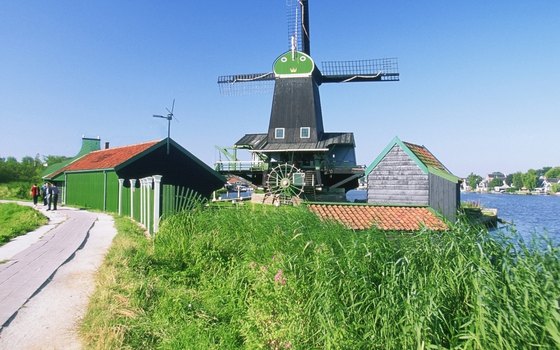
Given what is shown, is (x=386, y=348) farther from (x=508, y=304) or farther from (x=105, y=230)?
(x=105, y=230)

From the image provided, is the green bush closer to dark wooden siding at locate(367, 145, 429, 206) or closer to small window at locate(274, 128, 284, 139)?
small window at locate(274, 128, 284, 139)

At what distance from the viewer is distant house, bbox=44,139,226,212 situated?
18.4 meters

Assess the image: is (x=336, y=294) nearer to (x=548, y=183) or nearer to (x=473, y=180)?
(x=548, y=183)

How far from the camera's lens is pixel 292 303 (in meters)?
5.12

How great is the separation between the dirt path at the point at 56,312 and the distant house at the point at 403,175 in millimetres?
10619

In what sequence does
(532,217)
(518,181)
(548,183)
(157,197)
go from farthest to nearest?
(518,181) < (548,183) < (532,217) < (157,197)

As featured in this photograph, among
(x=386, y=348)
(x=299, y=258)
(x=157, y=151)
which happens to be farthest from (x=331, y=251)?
(x=157, y=151)

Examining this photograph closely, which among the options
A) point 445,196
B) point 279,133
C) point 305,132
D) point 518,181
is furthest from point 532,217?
point 518,181

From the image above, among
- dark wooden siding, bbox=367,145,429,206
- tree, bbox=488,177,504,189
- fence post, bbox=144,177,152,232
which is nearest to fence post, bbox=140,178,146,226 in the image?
fence post, bbox=144,177,152,232

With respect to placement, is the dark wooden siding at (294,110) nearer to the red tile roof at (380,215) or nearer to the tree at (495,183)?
the red tile roof at (380,215)

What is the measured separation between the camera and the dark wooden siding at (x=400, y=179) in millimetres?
16281

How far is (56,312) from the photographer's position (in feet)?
18.7

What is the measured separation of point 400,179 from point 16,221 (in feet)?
45.3

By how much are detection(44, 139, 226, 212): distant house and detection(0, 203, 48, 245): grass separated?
3444mm
